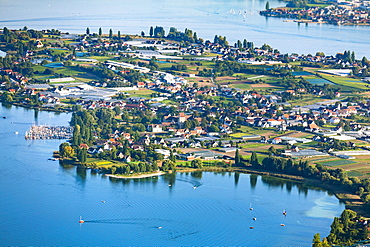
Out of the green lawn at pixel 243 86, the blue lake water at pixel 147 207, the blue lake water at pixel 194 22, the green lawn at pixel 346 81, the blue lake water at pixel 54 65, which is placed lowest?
the blue lake water at pixel 147 207

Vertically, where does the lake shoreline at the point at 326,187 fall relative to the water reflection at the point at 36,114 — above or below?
below

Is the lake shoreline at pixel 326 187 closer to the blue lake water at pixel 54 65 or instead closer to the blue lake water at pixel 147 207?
the blue lake water at pixel 147 207

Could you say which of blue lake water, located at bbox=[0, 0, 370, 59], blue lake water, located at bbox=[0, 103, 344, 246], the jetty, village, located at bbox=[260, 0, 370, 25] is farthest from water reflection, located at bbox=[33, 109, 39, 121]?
village, located at bbox=[260, 0, 370, 25]

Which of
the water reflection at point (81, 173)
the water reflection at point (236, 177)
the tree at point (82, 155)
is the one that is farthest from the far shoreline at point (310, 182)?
the tree at point (82, 155)

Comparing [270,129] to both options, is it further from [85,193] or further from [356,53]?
[356,53]

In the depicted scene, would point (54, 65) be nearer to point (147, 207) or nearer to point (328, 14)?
point (147, 207)

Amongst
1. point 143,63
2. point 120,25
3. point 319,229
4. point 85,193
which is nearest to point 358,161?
point 319,229
